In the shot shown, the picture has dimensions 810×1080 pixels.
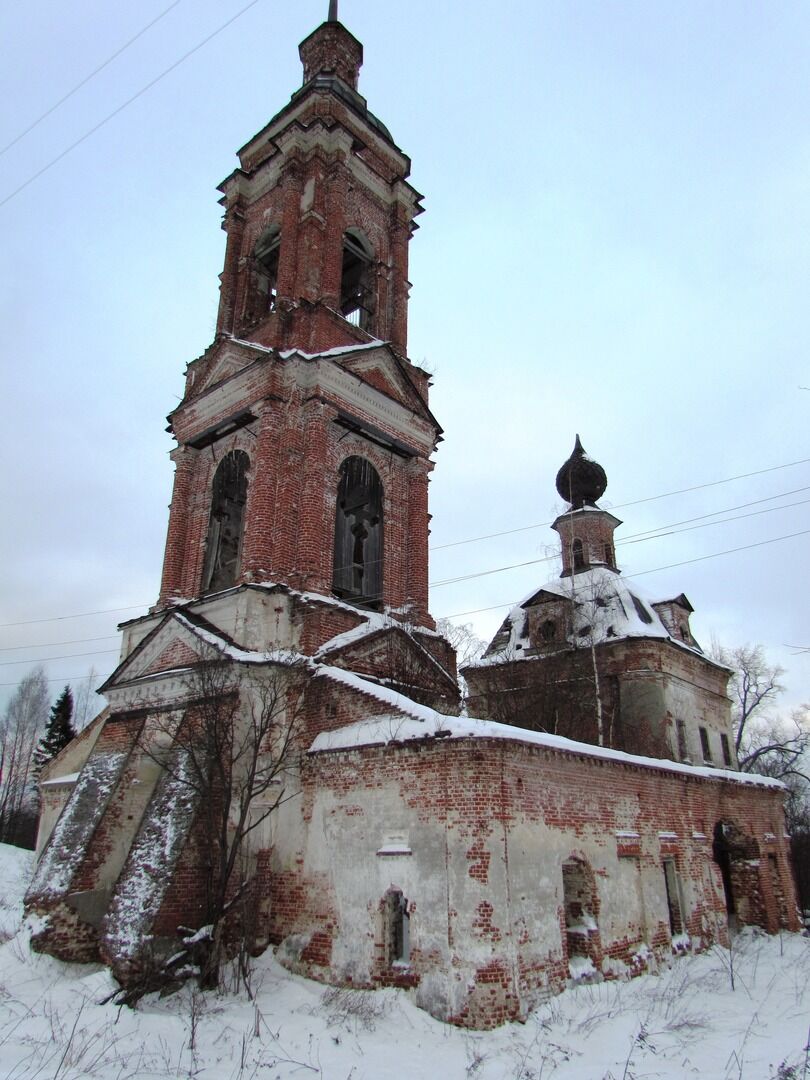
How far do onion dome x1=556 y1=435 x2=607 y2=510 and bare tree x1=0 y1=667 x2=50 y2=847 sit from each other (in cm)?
3085

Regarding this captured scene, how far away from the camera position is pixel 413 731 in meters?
9.36

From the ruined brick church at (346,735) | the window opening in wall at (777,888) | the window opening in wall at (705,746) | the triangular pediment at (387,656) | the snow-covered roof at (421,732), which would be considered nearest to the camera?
the ruined brick church at (346,735)

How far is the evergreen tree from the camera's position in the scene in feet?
134

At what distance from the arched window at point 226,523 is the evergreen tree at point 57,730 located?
29766 millimetres

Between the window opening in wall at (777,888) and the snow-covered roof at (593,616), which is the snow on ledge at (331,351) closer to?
the snow-covered roof at (593,616)

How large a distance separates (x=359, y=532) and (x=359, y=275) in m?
7.03

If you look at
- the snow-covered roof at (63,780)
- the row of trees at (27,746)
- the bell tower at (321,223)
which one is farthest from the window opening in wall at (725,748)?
the row of trees at (27,746)

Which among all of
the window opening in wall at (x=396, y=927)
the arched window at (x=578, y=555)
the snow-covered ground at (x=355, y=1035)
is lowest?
the snow-covered ground at (x=355, y=1035)

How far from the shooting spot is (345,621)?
42.1 ft

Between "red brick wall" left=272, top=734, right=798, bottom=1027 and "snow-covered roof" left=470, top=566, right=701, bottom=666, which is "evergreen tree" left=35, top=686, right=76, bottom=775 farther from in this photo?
"red brick wall" left=272, top=734, right=798, bottom=1027

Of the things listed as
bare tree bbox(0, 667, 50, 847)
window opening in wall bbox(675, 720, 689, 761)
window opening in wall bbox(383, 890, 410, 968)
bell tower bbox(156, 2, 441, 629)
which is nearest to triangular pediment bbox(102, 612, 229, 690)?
bell tower bbox(156, 2, 441, 629)

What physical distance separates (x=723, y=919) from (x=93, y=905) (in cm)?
991

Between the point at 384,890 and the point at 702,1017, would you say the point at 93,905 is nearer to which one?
the point at 384,890

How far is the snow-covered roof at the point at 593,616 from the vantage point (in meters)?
24.0
